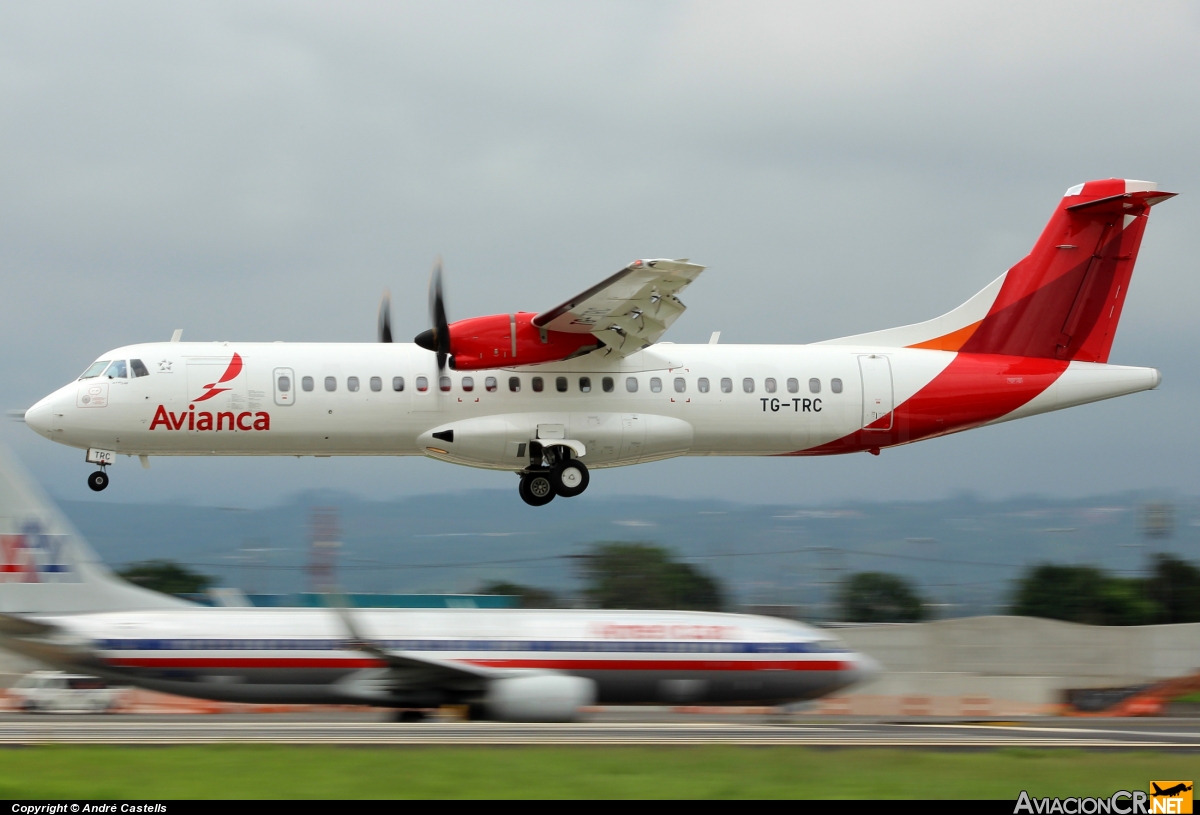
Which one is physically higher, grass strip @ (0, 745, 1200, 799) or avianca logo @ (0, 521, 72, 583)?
avianca logo @ (0, 521, 72, 583)

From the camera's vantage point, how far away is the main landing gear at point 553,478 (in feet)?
86.0

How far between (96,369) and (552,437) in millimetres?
8986

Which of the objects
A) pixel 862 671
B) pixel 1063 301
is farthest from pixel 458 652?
pixel 1063 301

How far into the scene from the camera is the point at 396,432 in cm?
2570

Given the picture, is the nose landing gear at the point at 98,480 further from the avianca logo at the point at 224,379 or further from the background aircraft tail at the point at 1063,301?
the background aircraft tail at the point at 1063,301

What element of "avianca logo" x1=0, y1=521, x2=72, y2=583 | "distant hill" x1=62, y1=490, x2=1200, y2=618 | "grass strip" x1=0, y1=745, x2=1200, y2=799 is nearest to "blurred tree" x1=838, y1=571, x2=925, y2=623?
"distant hill" x1=62, y1=490, x2=1200, y2=618

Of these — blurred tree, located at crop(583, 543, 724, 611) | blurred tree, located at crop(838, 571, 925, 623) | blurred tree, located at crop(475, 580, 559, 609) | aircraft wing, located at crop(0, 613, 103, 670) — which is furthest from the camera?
blurred tree, located at crop(838, 571, 925, 623)

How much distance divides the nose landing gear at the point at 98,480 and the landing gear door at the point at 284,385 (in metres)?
3.96

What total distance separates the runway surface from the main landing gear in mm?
6910

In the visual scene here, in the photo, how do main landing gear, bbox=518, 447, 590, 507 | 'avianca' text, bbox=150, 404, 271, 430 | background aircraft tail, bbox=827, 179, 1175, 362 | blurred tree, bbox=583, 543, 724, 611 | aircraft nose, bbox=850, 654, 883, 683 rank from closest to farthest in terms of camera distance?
1. aircraft nose, bbox=850, 654, 883, 683
2. blurred tree, bbox=583, 543, 724, 611
3. 'avianca' text, bbox=150, 404, 271, 430
4. main landing gear, bbox=518, 447, 590, 507
5. background aircraft tail, bbox=827, 179, 1175, 362

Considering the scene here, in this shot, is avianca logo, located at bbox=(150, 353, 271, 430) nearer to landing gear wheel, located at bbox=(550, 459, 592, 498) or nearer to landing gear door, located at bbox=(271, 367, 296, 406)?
landing gear door, located at bbox=(271, 367, 296, 406)

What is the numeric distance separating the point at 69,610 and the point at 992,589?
1609cm

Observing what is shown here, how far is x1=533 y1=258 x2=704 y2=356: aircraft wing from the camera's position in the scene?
23562 millimetres

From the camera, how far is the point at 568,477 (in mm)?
26328
